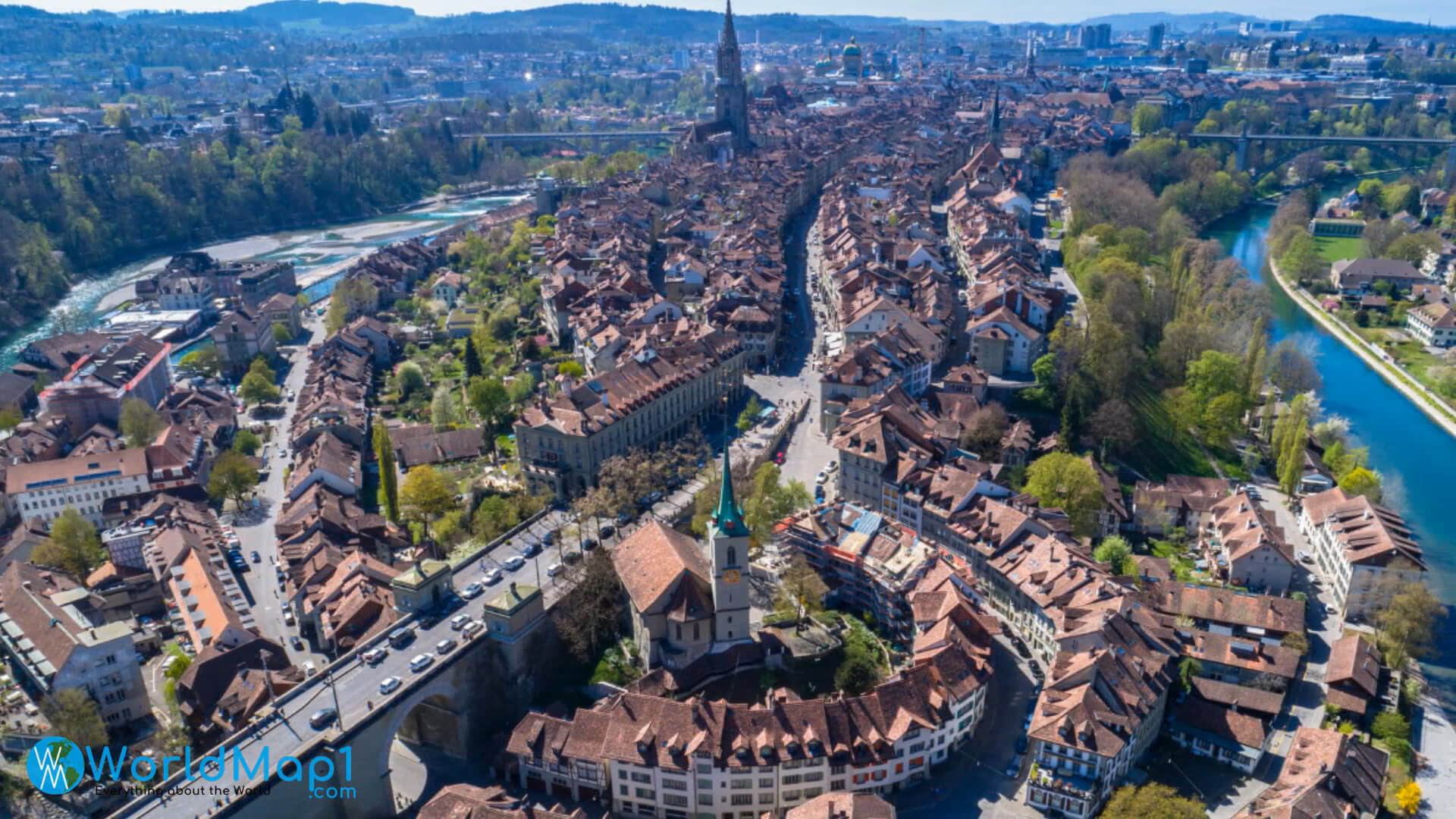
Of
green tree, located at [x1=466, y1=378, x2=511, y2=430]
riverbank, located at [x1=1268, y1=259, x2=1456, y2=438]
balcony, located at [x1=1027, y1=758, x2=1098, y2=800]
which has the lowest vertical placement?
riverbank, located at [x1=1268, y1=259, x2=1456, y2=438]

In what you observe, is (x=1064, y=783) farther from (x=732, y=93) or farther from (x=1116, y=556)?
(x=732, y=93)

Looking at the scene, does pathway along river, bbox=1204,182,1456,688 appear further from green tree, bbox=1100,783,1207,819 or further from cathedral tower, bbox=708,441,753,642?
cathedral tower, bbox=708,441,753,642

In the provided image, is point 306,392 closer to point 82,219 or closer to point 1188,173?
point 82,219

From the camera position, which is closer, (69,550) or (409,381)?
(69,550)

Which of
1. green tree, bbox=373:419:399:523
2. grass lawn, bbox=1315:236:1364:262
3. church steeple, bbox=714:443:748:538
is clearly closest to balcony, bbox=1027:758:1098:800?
church steeple, bbox=714:443:748:538

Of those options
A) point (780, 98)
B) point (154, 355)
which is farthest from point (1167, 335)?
point (780, 98)

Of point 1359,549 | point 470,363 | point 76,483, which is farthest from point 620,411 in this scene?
point 1359,549
